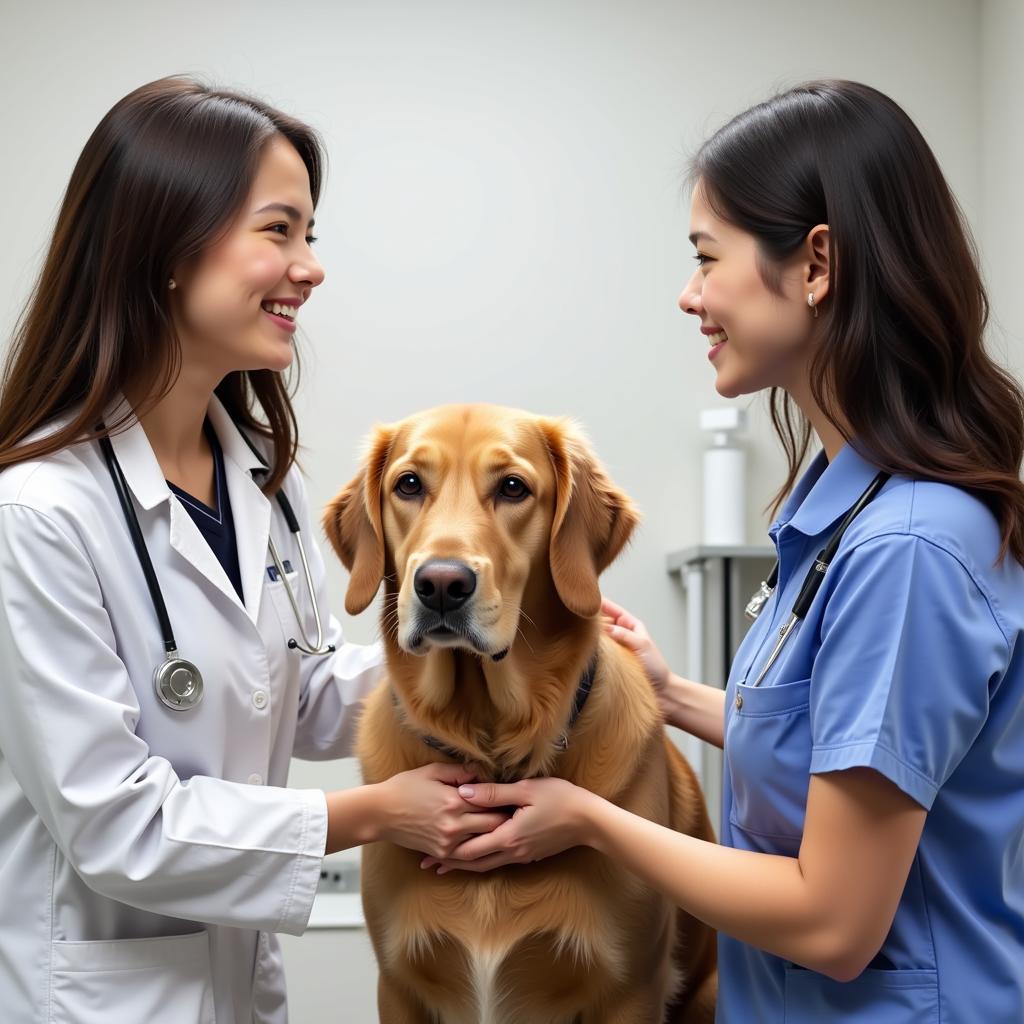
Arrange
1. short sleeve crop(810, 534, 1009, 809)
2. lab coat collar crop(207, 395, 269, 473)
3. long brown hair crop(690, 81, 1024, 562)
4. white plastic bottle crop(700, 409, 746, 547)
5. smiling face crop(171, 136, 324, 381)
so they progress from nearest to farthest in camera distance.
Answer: short sleeve crop(810, 534, 1009, 809) < long brown hair crop(690, 81, 1024, 562) < smiling face crop(171, 136, 324, 381) < lab coat collar crop(207, 395, 269, 473) < white plastic bottle crop(700, 409, 746, 547)

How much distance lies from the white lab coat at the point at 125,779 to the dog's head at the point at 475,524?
26cm

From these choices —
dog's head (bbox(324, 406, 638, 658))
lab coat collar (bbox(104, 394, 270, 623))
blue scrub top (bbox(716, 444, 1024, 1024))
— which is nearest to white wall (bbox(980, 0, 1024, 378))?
dog's head (bbox(324, 406, 638, 658))

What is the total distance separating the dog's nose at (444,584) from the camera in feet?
4.94

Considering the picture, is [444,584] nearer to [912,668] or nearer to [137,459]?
[137,459]

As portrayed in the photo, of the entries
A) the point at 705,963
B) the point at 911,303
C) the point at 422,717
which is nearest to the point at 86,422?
the point at 422,717

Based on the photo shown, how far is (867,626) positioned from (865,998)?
1.45ft

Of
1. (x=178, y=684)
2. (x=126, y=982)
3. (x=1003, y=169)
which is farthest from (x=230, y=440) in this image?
(x=1003, y=169)

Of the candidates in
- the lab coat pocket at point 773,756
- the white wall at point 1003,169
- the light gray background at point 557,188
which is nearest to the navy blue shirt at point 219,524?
the lab coat pocket at point 773,756

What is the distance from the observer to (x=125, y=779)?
1.44 metres

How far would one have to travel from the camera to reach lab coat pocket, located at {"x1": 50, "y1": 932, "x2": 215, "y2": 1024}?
4.80ft

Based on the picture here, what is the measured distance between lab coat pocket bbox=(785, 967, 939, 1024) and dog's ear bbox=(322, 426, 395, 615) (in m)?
0.81

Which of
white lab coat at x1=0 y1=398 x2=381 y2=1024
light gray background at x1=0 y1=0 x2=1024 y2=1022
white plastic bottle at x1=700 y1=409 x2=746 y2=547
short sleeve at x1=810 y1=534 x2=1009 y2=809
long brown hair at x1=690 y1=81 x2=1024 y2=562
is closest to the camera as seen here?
short sleeve at x1=810 y1=534 x2=1009 y2=809

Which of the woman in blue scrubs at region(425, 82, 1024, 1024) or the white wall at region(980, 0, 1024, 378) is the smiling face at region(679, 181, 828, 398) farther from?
the white wall at region(980, 0, 1024, 378)

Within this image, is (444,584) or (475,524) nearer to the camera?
(444,584)
